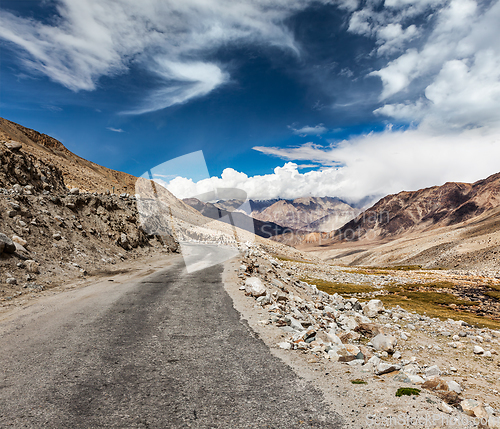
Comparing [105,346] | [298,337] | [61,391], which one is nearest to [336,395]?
[298,337]

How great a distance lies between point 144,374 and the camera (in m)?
7.12

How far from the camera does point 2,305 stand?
42.0 ft

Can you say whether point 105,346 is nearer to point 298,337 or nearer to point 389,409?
point 298,337

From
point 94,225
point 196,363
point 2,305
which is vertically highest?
point 94,225

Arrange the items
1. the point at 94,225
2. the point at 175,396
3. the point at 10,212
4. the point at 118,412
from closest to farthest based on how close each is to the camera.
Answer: the point at 118,412
the point at 175,396
the point at 10,212
the point at 94,225

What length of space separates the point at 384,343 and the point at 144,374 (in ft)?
43.5

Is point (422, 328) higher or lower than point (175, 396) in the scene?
lower

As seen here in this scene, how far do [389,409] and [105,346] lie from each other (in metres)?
8.62

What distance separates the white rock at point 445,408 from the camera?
555cm

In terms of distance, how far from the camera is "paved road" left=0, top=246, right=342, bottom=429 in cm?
539

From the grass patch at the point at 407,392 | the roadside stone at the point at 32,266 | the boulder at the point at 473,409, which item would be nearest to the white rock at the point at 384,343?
the grass patch at the point at 407,392

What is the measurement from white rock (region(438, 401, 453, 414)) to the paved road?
239 cm

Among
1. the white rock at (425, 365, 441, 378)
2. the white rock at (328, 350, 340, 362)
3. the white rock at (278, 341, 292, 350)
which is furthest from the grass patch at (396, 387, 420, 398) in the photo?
→ the white rock at (425, 365, 441, 378)

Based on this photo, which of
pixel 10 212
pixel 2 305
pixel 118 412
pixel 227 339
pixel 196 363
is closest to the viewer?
pixel 118 412
